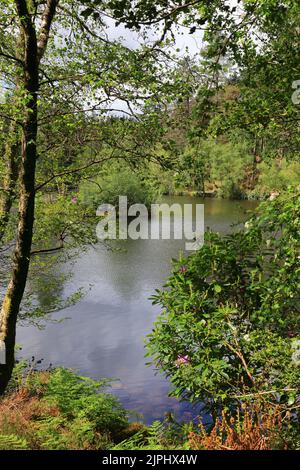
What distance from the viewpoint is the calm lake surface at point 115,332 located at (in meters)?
8.09

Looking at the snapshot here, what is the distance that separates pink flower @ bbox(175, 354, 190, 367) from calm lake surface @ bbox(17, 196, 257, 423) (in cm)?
143

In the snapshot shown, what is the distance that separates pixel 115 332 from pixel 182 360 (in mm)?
7587

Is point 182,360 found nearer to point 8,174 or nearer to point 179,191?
point 179,191

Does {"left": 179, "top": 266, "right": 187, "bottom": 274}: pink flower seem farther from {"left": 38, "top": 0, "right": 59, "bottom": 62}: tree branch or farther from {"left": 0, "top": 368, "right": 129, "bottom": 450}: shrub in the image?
{"left": 38, "top": 0, "right": 59, "bottom": 62}: tree branch

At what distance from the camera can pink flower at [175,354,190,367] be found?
401 centimetres

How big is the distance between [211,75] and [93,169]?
9.13ft

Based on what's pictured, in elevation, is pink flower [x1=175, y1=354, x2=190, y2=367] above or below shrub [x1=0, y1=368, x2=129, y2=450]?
above

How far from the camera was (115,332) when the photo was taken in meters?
Result: 11.3

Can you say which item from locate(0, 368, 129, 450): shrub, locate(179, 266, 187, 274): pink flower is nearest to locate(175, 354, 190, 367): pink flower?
locate(179, 266, 187, 274): pink flower

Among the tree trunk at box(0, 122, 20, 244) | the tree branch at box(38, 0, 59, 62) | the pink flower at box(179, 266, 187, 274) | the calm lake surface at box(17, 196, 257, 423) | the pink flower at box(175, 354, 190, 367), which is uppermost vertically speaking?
the tree branch at box(38, 0, 59, 62)

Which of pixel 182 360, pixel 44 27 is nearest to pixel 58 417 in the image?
pixel 182 360

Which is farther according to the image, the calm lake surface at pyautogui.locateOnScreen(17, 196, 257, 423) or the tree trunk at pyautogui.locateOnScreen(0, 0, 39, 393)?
the calm lake surface at pyautogui.locateOnScreen(17, 196, 257, 423)

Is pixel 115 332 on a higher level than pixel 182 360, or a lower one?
lower
